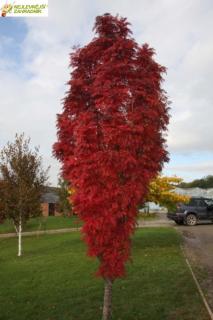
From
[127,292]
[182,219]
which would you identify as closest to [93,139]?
[127,292]

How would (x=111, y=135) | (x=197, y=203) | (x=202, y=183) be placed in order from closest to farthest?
(x=111, y=135)
(x=197, y=203)
(x=202, y=183)

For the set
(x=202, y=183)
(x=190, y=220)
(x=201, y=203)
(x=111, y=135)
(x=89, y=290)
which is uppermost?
(x=202, y=183)

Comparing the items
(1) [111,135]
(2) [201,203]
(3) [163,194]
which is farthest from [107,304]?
(2) [201,203]

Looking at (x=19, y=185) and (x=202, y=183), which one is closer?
(x=19, y=185)

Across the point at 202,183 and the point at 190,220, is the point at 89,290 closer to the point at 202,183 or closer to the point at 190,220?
the point at 190,220

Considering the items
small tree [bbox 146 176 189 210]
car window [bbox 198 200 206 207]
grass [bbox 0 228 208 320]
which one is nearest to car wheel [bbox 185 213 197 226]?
car window [bbox 198 200 206 207]

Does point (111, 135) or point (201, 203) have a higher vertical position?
point (111, 135)

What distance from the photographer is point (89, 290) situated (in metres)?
10.6

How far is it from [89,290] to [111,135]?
16.8ft

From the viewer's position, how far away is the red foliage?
6.96m

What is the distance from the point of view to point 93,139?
279 inches

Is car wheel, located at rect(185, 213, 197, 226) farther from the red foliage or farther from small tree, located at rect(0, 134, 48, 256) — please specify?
the red foliage

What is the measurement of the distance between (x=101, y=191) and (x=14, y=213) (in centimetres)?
1372

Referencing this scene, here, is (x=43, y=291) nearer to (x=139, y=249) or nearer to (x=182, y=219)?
(x=139, y=249)
